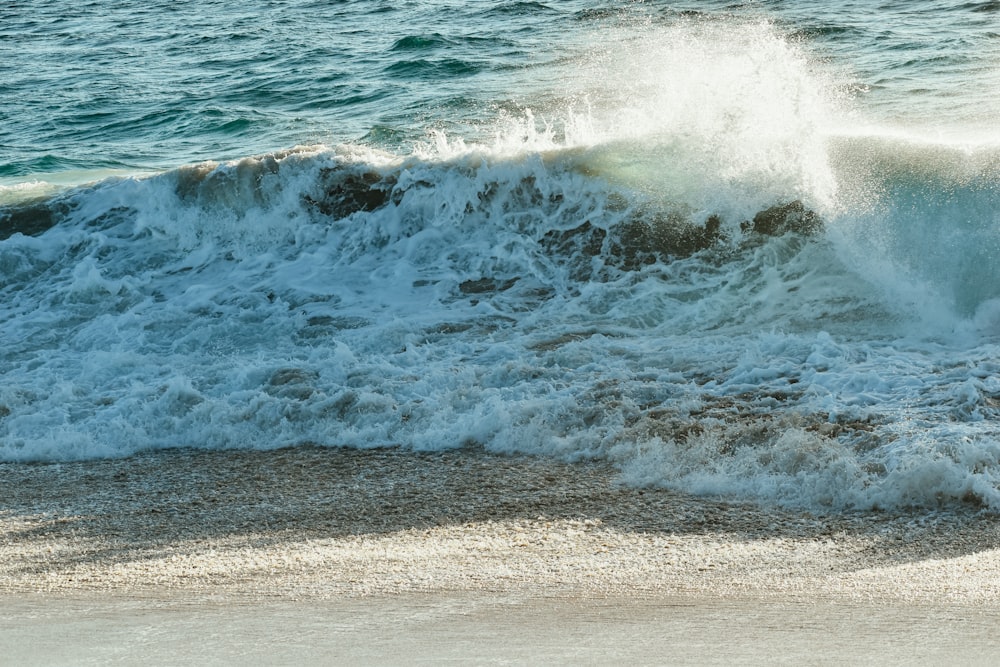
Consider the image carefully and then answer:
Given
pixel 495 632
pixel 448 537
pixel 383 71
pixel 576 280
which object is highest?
pixel 383 71

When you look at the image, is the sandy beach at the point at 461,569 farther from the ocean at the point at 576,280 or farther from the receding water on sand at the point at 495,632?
the ocean at the point at 576,280

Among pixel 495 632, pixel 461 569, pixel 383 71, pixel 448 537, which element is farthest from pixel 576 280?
pixel 383 71

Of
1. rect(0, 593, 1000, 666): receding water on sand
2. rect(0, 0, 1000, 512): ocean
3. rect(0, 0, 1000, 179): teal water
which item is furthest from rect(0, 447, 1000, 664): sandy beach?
rect(0, 0, 1000, 179): teal water

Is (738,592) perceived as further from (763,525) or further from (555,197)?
(555,197)

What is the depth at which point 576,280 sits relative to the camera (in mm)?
8562

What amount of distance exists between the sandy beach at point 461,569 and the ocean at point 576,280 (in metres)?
0.37

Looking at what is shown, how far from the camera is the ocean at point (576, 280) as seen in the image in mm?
5836

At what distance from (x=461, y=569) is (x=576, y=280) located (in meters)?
4.61

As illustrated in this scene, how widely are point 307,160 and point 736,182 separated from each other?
4.03m

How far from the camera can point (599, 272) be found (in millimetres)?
8594

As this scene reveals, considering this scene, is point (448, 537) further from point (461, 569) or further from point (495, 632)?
point (495, 632)

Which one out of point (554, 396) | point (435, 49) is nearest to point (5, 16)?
point (435, 49)

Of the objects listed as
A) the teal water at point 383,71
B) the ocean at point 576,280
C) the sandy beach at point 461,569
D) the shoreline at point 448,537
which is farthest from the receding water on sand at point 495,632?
the teal water at point 383,71

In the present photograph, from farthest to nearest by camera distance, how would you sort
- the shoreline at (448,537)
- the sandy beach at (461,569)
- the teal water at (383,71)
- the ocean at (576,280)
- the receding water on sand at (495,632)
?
the teal water at (383,71), the ocean at (576,280), the shoreline at (448,537), the sandy beach at (461,569), the receding water on sand at (495,632)
